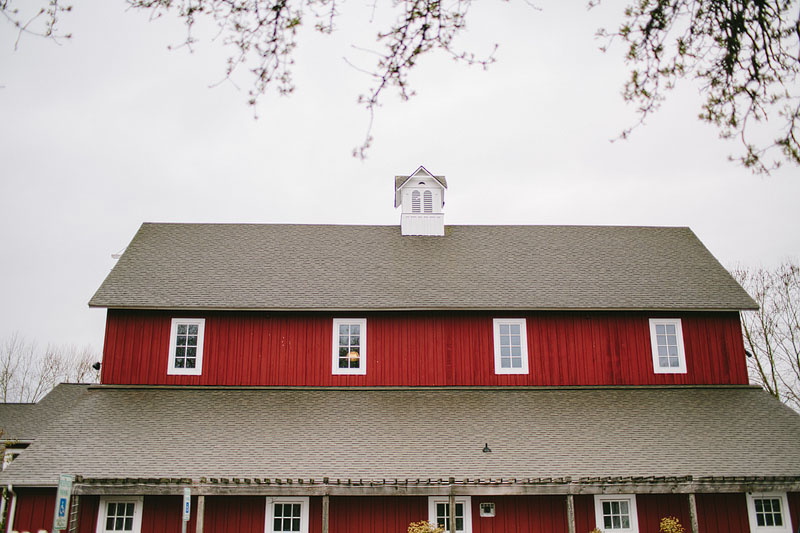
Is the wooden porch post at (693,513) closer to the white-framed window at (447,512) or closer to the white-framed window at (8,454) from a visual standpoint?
the white-framed window at (447,512)

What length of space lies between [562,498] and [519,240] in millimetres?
9230

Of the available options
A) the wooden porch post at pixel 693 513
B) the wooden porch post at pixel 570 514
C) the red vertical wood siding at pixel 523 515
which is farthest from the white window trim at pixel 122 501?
the wooden porch post at pixel 693 513

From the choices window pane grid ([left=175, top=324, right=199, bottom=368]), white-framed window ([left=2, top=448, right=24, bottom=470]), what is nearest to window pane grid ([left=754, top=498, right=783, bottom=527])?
window pane grid ([left=175, top=324, right=199, bottom=368])

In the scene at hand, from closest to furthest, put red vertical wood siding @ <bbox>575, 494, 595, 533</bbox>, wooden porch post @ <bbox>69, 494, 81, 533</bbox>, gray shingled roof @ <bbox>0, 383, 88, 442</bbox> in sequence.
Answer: wooden porch post @ <bbox>69, 494, 81, 533</bbox> → red vertical wood siding @ <bbox>575, 494, 595, 533</bbox> → gray shingled roof @ <bbox>0, 383, 88, 442</bbox>

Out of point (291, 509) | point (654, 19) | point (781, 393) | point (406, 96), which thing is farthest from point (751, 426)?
point (781, 393)

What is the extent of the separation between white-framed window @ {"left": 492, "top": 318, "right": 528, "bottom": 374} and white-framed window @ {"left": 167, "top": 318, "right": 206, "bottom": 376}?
7.96 m

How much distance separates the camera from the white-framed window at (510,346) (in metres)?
16.9

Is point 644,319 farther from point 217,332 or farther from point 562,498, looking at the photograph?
point 217,332

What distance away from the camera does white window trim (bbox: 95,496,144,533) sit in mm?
13398

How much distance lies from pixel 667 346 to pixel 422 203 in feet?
28.5

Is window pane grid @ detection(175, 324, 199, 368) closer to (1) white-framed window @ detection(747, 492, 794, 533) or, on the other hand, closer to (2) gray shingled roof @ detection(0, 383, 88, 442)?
(1) white-framed window @ detection(747, 492, 794, 533)

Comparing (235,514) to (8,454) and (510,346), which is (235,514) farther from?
(8,454)

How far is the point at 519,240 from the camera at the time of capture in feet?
68.4

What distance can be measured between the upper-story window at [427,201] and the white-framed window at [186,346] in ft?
26.5
